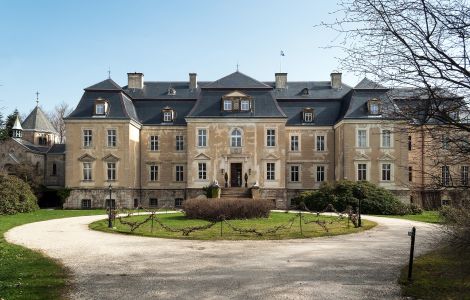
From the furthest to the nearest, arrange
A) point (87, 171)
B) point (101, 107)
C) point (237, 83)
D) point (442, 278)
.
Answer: point (237, 83) < point (101, 107) < point (87, 171) < point (442, 278)

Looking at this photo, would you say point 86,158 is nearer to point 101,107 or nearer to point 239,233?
point 101,107

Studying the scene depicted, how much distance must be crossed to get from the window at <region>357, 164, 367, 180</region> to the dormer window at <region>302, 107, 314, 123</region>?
601 centimetres

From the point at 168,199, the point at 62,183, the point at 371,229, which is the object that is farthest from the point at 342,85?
the point at 62,183

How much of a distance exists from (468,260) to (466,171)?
167 cm

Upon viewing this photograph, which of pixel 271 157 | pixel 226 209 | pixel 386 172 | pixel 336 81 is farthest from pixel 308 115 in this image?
pixel 226 209

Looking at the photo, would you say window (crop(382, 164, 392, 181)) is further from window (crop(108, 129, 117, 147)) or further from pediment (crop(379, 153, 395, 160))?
window (crop(108, 129, 117, 147))

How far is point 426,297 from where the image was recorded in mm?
8914

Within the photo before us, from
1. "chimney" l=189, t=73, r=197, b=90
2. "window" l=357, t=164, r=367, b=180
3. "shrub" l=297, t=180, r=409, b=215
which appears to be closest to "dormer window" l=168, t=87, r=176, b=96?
"chimney" l=189, t=73, r=197, b=90

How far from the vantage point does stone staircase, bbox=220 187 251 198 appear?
3577 centimetres

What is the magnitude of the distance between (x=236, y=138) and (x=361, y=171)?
1057cm

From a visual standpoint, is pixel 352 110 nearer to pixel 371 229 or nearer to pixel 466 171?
pixel 371 229

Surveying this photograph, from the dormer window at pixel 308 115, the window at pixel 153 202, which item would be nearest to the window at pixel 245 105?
the dormer window at pixel 308 115

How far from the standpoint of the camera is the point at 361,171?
3750cm

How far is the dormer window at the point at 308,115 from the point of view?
4041 cm
